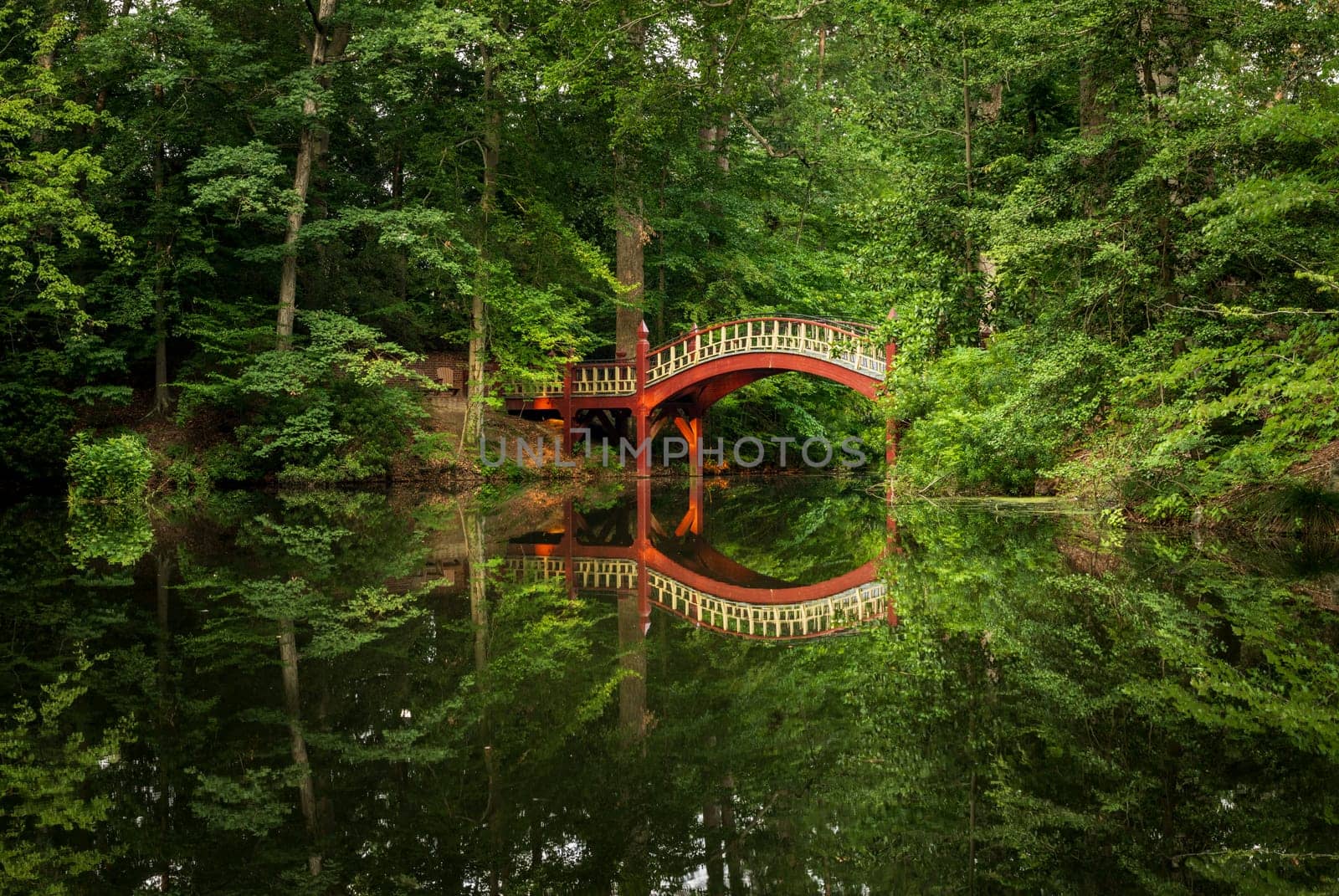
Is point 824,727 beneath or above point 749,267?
beneath

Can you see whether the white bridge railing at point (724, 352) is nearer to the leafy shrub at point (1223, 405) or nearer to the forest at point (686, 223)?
the forest at point (686, 223)

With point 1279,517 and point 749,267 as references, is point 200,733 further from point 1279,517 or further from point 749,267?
point 749,267

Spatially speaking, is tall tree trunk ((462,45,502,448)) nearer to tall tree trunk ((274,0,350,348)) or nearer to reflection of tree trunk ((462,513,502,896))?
tall tree trunk ((274,0,350,348))

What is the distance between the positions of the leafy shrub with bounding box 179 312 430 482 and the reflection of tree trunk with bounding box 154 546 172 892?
1303 centimetres

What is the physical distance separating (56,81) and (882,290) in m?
15.5

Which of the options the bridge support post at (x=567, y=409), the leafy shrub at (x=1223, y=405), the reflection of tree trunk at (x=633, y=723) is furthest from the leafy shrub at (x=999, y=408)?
the bridge support post at (x=567, y=409)

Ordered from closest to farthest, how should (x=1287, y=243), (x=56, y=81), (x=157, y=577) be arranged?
(x=157, y=577) → (x=1287, y=243) → (x=56, y=81)

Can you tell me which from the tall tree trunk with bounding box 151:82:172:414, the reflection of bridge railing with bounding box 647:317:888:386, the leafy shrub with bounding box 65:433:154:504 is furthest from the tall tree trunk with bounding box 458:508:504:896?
the tall tree trunk with bounding box 151:82:172:414

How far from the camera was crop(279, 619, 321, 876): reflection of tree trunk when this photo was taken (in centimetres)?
252

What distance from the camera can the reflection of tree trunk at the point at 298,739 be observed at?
8.27 ft

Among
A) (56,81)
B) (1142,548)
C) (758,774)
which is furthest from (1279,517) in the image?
(56,81)

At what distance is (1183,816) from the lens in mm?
2514

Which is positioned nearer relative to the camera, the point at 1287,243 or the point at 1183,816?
the point at 1183,816

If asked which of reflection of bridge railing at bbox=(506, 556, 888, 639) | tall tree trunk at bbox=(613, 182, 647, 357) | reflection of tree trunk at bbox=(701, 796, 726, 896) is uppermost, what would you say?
tall tree trunk at bbox=(613, 182, 647, 357)
